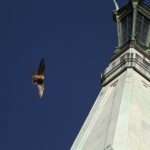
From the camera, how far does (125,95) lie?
2786cm

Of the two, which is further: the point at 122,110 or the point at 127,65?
the point at 127,65

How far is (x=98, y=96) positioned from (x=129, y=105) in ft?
15.4

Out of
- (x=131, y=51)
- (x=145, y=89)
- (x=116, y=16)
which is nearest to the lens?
(x=145, y=89)

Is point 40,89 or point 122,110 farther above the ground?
point 122,110

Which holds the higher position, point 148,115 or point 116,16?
point 116,16

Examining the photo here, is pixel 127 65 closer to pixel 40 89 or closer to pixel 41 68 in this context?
pixel 41 68

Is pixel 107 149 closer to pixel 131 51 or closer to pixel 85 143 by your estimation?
pixel 85 143

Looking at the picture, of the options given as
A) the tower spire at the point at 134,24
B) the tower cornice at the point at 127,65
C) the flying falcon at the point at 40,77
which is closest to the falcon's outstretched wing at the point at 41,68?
the flying falcon at the point at 40,77

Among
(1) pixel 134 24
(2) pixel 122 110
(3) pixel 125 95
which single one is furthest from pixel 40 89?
(1) pixel 134 24

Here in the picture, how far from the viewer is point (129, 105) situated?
26.7 metres

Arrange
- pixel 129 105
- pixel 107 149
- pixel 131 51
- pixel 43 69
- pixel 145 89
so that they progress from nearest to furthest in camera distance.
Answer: pixel 107 149, pixel 43 69, pixel 129 105, pixel 145 89, pixel 131 51

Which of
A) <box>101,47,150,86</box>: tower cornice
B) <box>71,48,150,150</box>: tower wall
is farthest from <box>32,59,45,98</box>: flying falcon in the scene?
<box>101,47,150,86</box>: tower cornice

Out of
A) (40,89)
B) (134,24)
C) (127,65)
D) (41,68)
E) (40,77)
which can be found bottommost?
(40,89)

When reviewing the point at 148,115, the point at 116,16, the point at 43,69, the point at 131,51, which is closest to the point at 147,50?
the point at 131,51
